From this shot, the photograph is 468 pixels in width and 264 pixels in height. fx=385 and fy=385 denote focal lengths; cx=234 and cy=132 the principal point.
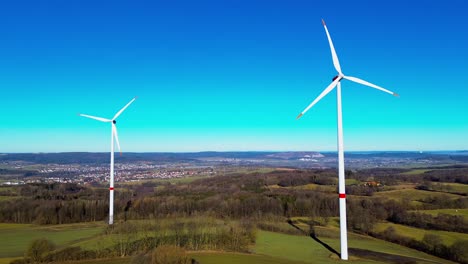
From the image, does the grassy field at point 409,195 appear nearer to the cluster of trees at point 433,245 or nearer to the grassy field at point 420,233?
the grassy field at point 420,233

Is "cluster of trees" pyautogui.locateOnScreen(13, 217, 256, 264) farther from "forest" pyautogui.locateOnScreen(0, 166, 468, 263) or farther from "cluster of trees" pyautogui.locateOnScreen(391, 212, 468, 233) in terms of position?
"cluster of trees" pyautogui.locateOnScreen(391, 212, 468, 233)

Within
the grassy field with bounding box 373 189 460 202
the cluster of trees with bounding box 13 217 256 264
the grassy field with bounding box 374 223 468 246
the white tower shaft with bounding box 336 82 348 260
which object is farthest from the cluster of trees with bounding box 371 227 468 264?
the grassy field with bounding box 373 189 460 202

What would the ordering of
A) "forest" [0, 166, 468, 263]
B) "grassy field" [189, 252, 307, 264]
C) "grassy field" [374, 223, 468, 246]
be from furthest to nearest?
"grassy field" [374, 223, 468, 246]
"forest" [0, 166, 468, 263]
"grassy field" [189, 252, 307, 264]

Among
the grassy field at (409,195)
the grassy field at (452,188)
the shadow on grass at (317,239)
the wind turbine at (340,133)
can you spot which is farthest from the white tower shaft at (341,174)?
Result: the grassy field at (452,188)

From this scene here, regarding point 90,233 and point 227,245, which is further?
point 90,233

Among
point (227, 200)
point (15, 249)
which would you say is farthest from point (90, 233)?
point (227, 200)

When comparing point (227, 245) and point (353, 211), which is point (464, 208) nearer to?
point (353, 211)

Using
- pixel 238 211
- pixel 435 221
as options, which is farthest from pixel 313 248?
pixel 238 211

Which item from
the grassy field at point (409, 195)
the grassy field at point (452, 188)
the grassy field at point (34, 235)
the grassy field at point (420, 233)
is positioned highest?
the grassy field at point (452, 188)

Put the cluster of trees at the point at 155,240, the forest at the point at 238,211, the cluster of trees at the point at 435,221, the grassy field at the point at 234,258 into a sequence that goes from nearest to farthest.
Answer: the grassy field at the point at 234,258
the cluster of trees at the point at 155,240
the forest at the point at 238,211
the cluster of trees at the point at 435,221
